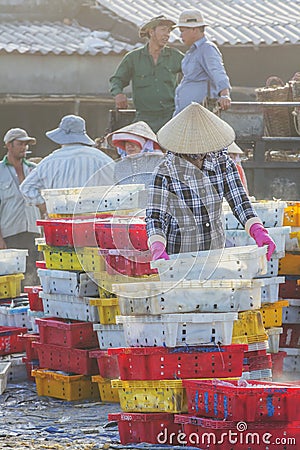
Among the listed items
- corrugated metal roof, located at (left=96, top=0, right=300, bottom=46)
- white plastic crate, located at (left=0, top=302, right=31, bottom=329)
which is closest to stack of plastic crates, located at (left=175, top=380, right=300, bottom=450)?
white plastic crate, located at (left=0, top=302, right=31, bottom=329)

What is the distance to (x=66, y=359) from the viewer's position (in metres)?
8.91

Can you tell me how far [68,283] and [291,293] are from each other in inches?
68.2

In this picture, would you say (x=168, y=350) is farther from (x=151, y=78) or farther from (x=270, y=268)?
(x=151, y=78)

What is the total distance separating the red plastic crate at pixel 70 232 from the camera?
8641mm

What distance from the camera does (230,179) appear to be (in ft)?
24.8

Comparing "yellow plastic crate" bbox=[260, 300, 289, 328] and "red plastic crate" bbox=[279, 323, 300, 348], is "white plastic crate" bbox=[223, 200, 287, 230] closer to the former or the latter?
"yellow plastic crate" bbox=[260, 300, 289, 328]

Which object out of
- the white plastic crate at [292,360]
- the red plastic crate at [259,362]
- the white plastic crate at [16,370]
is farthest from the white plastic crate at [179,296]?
the white plastic crate at [16,370]

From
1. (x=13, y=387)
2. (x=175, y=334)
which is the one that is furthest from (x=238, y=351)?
(x=13, y=387)

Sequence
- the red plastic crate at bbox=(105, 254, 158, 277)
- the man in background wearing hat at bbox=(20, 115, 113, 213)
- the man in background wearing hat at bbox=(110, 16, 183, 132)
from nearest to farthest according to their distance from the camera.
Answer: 1. the red plastic crate at bbox=(105, 254, 158, 277)
2. the man in background wearing hat at bbox=(20, 115, 113, 213)
3. the man in background wearing hat at bbox=(110, 16, 183, 132)

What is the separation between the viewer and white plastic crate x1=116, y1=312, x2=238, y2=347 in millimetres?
7059

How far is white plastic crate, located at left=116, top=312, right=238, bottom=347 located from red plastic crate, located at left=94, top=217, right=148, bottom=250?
1127 mm

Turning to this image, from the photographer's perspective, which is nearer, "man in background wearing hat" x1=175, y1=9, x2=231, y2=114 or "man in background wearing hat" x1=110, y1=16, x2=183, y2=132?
"man in background wearing hat" x1=175, y1=9, x2=231, y2=114

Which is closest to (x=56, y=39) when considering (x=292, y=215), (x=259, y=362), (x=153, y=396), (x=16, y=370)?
(x=16, y=370)

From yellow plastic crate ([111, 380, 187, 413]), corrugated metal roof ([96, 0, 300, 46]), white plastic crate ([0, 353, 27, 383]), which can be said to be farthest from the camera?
corrugated metal roof ([96, 0, 300, 46])
